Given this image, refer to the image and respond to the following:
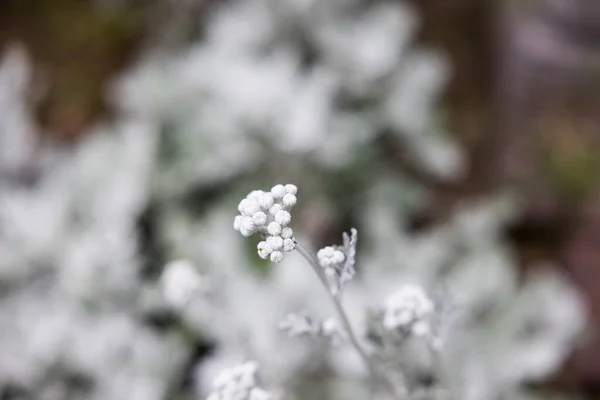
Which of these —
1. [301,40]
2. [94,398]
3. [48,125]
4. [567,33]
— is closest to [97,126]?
[48,125]

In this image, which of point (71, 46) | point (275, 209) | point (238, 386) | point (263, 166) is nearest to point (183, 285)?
point (238, 386)

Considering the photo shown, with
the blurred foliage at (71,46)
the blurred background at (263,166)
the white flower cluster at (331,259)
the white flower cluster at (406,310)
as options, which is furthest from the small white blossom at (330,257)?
the blurred foliage at (71,46)

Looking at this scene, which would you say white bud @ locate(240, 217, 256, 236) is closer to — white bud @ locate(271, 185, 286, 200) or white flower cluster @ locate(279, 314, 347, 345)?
white bud @ locate(271, 185, 286, 200)

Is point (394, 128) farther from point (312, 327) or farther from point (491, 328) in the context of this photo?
point (312, 327)

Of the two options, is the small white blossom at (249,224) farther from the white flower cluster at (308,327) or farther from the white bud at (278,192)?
the white flower cluster at (308,327)

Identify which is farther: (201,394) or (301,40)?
(301,40)

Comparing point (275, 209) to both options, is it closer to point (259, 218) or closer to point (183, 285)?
point (259, 218)

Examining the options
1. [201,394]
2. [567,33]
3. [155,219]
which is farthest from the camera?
[567,33]

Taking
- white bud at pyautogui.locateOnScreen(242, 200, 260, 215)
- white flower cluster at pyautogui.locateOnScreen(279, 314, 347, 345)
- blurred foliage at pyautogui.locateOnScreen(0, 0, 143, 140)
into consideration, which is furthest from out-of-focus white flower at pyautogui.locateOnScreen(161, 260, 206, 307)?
blurred foliage at pyautogui.locateOnScreen(0, 0, 143, 140)
